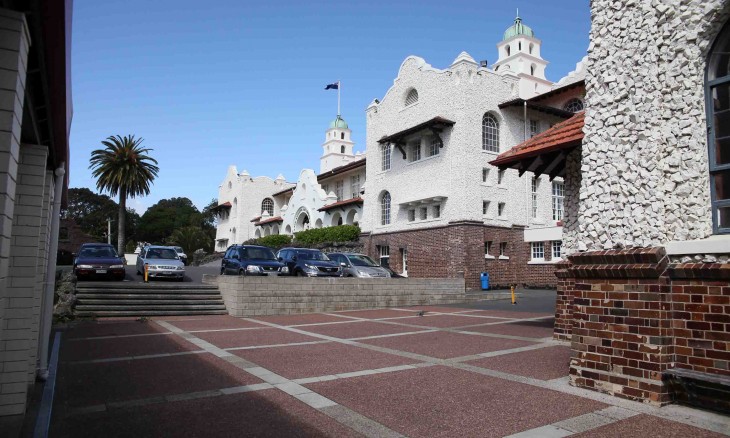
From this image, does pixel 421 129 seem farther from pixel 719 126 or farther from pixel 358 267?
pixel 719 126

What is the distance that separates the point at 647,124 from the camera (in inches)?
223

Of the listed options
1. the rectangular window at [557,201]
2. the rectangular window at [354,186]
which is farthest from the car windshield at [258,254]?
the rectangular window at [354,186]

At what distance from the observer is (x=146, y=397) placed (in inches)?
222

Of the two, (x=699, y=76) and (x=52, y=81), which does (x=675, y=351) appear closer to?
(x=699, y=76)

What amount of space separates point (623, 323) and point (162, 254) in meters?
21.5

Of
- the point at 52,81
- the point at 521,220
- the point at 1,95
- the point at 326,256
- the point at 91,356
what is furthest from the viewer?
the point at 521,220

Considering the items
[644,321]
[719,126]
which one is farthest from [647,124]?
[644,321]

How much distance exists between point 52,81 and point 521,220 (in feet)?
92.6

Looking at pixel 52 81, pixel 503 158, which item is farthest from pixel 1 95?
pixel 503 158

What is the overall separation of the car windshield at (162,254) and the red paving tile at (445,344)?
51.6 feet

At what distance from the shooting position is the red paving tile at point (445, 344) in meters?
8.53

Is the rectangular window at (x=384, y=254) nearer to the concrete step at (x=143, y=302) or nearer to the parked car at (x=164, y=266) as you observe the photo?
the parked car at (x=164, y=266)

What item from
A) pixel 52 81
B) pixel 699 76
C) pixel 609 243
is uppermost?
pixel 699 76

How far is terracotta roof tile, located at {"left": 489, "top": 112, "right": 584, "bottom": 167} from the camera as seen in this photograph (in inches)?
326
